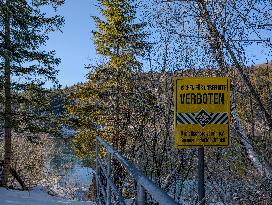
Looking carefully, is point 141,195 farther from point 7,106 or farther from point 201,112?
point 7,106

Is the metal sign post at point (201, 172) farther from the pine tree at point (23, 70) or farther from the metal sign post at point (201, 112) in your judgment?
the pine tree at point (23, 70)

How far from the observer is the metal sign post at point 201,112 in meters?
3.60

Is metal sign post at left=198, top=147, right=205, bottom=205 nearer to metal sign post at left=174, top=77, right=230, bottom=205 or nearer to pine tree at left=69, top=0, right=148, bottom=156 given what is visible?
metal sign post at left=174, top=77, right=230, bottom=205

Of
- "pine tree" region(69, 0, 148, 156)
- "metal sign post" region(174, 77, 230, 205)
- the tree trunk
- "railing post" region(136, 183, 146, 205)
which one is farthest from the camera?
"pine tree" region(69, 0, 148, 156)

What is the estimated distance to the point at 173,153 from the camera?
718cm

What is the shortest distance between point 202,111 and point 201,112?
12mm

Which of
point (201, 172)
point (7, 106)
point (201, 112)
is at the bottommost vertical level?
point (201, 172)

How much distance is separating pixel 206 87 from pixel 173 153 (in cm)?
371

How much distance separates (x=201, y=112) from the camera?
11.8 ft

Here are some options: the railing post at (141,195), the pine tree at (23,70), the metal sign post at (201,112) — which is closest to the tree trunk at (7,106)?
the pine tree at (23,70)

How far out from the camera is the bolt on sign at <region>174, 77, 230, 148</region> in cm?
360

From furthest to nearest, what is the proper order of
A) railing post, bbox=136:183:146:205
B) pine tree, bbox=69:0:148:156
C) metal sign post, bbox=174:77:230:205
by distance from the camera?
pine tree, bbox=69:0:148:156
metal sign post, bbox=174:77:230:205
railing post, bbox=136:183:146:205

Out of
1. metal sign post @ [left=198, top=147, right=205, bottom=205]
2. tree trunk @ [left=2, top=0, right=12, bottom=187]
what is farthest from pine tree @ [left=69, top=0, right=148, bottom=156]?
metal sign post @ [left=198, top=147, right=205, bottom=205]

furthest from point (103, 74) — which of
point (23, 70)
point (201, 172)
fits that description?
point (201, 172)
